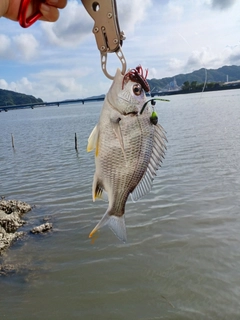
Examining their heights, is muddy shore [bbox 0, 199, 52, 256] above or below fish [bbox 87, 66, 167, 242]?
below

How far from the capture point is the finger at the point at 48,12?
282cm

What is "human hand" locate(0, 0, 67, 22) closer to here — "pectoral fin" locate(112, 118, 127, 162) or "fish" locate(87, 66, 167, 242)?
"fish" locate(87, 66, 167, 242)

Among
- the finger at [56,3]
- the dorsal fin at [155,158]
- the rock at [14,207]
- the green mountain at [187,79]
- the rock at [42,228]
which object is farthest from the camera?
the rock at [14,207]

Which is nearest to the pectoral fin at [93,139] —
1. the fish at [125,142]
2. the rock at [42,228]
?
the fish at [125,142]

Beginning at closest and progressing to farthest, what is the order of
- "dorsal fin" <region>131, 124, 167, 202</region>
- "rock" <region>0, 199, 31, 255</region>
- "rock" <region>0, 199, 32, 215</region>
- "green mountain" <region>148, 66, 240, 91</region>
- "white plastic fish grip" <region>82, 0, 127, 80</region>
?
"white plastic fish grip" <region>82, 0, 127, 80</region> → "dorsal fin" <region>131, 124, 167, 202</region> → "green mountain" <region>148, 66, 240, 91</region> → "rock" <region>0, 199, 31, 255</region> → "rock" <region>0, 199, 32, 215</region>

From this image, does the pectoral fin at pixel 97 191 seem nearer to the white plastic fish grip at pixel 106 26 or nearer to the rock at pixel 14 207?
the white plastic fish grip at pixel 106 26

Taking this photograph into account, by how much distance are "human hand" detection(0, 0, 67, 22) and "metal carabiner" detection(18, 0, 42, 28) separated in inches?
1.2

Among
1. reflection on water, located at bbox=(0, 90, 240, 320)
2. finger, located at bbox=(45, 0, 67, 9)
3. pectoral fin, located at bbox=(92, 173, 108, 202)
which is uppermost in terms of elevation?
finger, located at bbox=(45, 0, 67, 9)

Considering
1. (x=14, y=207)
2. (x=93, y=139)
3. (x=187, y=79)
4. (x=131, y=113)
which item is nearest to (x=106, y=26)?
(x=131, y=113)

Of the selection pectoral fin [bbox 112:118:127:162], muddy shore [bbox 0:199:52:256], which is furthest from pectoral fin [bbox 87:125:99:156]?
muddy shore [bbox 0:199:52:256]

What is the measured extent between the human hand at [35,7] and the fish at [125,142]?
29.8 inches

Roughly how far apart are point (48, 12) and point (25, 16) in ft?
0.66

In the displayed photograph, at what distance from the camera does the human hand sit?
9.20 feet

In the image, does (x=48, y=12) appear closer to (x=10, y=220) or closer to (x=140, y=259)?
(x=140, y=259)
